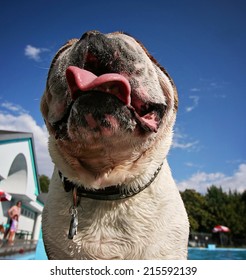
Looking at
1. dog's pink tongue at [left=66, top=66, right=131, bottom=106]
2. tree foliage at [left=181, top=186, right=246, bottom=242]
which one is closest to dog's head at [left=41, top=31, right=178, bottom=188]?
dog's pink tongue at [left=66, top=66, right=131, bottom=106]

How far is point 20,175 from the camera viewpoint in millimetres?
9977

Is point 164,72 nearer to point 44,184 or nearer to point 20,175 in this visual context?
point 20,175

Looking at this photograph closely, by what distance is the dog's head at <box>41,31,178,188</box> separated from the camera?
113 centimetres

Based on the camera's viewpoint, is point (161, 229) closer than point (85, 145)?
No

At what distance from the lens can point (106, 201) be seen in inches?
56.1

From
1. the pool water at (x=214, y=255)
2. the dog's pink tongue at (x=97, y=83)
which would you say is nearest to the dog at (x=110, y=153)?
the dog's pink tongue at (x=97, y=83)

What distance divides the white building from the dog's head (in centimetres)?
639

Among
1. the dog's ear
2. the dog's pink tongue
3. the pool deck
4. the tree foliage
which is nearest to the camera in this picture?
the dog's pink tongue

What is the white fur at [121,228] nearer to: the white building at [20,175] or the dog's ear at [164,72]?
the dog's ear at [164,72]

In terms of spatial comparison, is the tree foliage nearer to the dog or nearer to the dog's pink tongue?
the dog

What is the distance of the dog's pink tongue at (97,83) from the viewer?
3.53 ft
